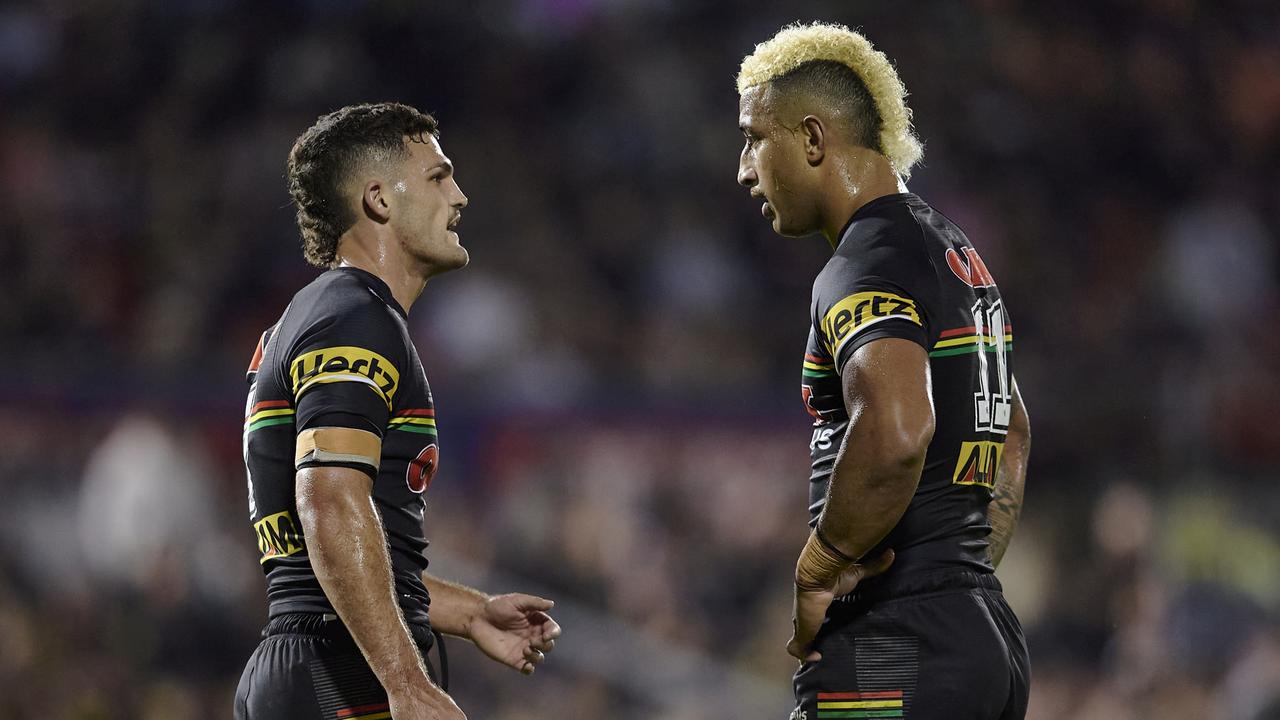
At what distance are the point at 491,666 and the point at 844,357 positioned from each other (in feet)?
21.7

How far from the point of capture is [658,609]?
33.4 feet

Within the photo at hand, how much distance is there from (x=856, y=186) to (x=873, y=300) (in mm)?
538

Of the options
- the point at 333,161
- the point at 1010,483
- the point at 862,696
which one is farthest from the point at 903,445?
the point at 333,161

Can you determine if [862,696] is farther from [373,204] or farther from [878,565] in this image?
[373,204]

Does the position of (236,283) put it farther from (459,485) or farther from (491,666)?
(491,666)

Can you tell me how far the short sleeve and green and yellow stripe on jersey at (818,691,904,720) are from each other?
1440 mm

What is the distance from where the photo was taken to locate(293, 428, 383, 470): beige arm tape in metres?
3.77

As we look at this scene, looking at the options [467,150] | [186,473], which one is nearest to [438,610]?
[186,473]

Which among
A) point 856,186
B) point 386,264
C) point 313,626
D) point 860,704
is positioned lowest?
point 860,704

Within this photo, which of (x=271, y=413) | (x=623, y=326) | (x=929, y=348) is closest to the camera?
(x=929, y=348)

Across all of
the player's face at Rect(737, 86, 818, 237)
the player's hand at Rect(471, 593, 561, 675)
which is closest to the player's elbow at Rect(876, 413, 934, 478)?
the player's face at Rect(737, 86, 818, 237)

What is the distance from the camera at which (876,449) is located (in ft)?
12.3

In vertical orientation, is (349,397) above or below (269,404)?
below

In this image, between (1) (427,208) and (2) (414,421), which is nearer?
(2) (414,421)
